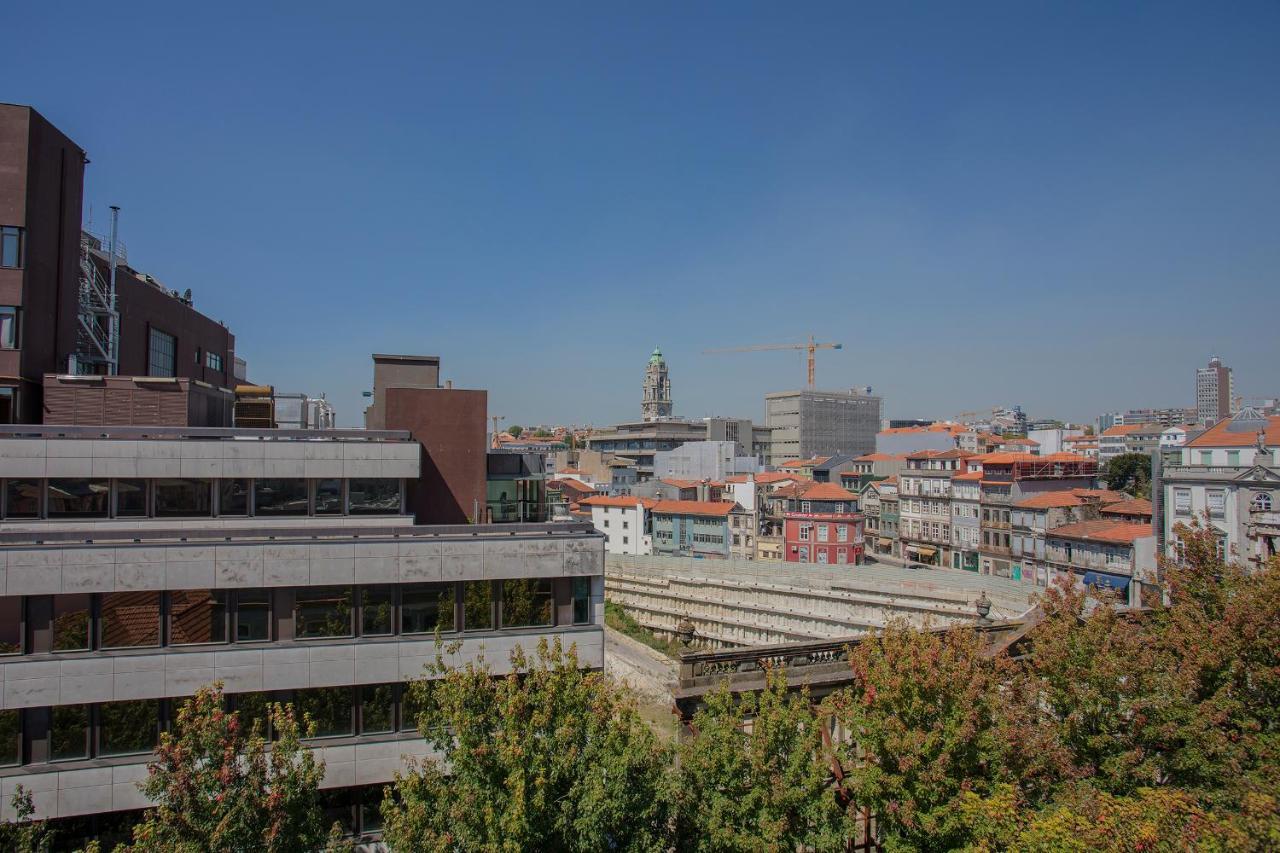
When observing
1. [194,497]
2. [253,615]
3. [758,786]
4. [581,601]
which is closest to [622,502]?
[581,601]

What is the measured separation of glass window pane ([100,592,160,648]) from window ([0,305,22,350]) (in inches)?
397

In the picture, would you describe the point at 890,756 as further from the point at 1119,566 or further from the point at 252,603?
the point at 1119,566

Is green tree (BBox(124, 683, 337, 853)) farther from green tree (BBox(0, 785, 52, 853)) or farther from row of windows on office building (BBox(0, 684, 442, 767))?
row of windows on office building (BBox(0, 684, 442, 767))

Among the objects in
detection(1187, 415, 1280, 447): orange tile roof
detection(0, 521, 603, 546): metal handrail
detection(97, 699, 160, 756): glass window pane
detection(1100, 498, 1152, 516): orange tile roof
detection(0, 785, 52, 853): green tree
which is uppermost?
detection(1187, 415, 1280, 447): orange tile roof

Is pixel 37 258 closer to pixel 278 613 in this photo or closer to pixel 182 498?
pixel 182 498

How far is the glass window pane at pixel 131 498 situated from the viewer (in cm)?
1864

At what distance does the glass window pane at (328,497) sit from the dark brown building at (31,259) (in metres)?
9.35

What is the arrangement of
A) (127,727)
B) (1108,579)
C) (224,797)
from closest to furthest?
(224,797) → (127,727) → (1108,579)

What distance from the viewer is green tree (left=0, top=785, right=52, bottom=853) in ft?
41.5

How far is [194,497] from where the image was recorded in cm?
1919

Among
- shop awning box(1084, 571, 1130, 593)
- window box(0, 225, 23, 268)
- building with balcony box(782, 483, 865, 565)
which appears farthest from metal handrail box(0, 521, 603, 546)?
building with balcony box(782, 483, 865, 565)

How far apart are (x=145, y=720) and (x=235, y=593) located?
3.35 metres

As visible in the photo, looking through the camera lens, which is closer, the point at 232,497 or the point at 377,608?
the point at 377,608

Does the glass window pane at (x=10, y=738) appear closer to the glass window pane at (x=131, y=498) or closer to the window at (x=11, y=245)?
the glass window pane at (x=131, y=498)
